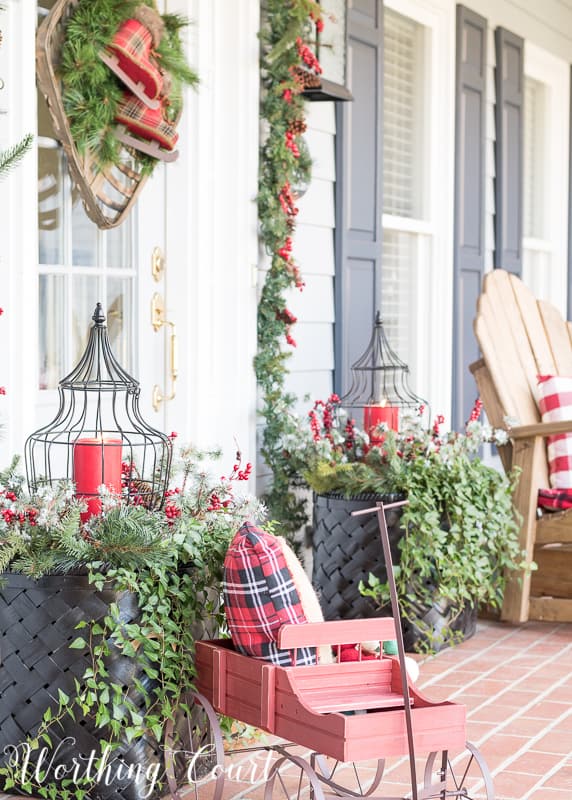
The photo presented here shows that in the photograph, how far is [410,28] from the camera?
5.39 meters

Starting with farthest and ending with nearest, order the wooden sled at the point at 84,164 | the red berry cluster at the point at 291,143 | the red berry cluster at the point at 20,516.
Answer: the red berry cluster at the point at 291,143, the wooden sled at the point at 84,164, the red berry cluster at the point at 20,516

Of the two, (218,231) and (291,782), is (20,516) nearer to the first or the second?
(291,782)

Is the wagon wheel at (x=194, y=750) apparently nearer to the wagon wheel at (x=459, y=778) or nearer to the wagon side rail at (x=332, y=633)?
the wagon side rail at (x=332, y=633)

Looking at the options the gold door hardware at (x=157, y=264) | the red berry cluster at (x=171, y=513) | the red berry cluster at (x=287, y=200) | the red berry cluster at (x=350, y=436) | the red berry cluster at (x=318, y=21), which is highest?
the red berry cluster at (x=318, y=21)

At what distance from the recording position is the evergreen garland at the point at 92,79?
130 inches

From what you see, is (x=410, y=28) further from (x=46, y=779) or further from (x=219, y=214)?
(x=46, y=779)

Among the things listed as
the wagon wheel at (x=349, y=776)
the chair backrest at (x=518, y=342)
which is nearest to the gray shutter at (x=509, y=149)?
the chair backrest at (x=518, y=342)

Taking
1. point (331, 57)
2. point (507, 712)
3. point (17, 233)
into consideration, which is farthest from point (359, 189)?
point (507, 712)

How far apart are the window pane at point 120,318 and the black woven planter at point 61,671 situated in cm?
132

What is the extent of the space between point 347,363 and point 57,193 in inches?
63.3

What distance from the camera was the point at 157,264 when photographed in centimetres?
387

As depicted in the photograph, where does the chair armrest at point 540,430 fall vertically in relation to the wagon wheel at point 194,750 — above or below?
above

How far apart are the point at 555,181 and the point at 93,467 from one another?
5012mm

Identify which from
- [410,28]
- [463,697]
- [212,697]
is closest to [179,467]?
[212,697]
